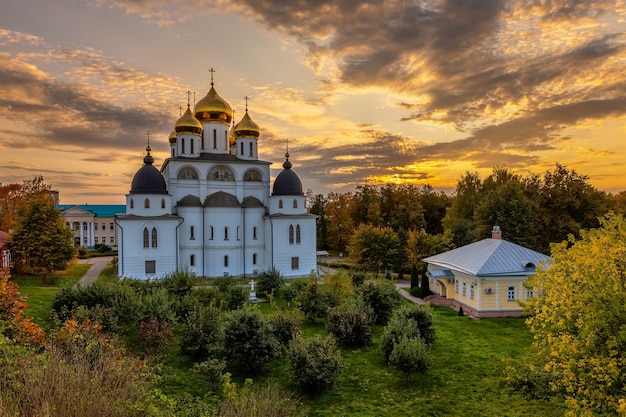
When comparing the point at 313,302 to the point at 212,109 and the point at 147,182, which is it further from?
the point at 212,109

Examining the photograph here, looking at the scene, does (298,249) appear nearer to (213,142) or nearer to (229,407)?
(213,142)

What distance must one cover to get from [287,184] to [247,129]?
19.1 feet

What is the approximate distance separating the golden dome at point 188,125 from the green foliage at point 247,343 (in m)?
20.6

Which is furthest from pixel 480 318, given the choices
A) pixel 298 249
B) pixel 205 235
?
pixel 205 235

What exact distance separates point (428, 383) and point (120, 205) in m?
70.3

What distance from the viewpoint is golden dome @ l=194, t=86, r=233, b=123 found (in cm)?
3189

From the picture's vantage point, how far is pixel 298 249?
3034 cm

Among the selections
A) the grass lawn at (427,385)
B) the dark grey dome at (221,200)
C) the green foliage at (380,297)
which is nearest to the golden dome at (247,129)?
the dark grey dome at (221,200)

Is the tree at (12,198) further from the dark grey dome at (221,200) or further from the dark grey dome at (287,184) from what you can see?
the dark grey dome at (287,184)

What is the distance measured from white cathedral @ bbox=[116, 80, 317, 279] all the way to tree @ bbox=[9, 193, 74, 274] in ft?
13.6

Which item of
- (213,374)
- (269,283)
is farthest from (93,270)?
(213,374)

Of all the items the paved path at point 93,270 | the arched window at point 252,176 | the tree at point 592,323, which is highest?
the arched window at point 252,176

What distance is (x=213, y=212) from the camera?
95.8ft

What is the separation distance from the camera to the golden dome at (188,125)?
3042cm
